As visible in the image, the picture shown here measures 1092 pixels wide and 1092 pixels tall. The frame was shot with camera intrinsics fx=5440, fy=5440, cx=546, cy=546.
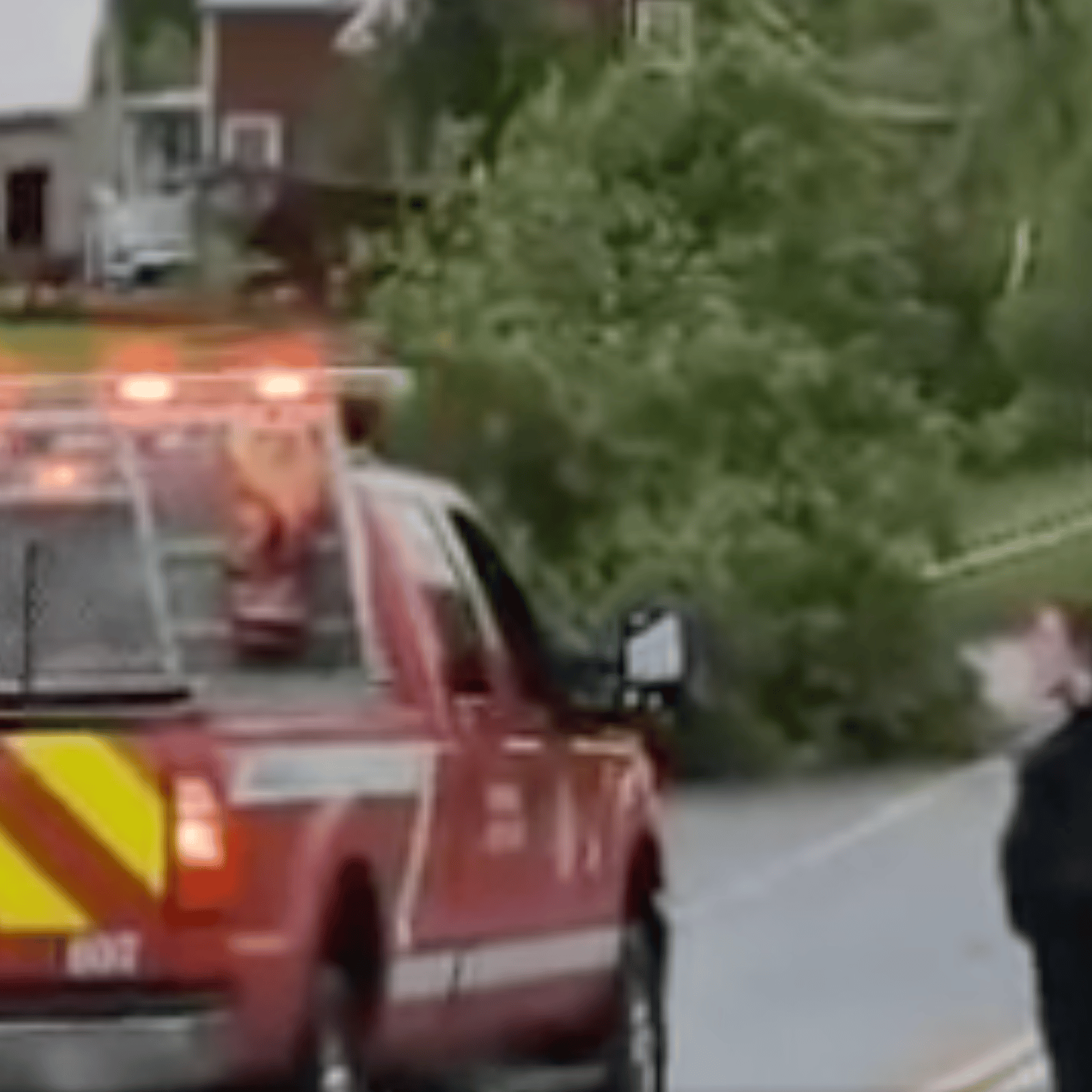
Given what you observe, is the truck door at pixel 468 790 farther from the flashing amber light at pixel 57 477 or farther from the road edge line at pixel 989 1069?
the road edge line at pixel 989 1069

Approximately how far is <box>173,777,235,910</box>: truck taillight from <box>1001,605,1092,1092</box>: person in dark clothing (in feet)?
6.04

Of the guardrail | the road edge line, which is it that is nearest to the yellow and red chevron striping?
the road edge line

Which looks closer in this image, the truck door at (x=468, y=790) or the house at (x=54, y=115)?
the truck door at (x=468, y=790)

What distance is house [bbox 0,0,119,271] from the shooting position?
1544 inches

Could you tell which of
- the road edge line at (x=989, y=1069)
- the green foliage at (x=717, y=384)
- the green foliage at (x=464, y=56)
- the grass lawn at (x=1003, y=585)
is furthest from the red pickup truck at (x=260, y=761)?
the green foliage at (x=464, y=56)

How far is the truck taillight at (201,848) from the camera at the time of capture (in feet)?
→ 37.0

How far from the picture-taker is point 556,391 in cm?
3078

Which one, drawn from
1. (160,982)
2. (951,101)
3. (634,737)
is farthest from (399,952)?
(951,101)

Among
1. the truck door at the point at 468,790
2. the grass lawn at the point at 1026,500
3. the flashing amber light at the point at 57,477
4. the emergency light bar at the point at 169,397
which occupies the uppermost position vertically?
the emergency light bar at the point at 169,397

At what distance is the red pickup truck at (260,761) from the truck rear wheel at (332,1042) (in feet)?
0.04

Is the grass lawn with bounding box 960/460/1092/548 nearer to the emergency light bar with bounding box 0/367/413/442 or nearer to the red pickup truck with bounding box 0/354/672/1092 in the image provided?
the red pickup truck with bounding box 0/354/672/1092

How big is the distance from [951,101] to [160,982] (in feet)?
75.6

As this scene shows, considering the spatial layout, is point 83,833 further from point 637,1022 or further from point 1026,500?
point 1026,500

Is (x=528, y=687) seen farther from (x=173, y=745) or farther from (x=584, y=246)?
(x=584, y=246)
